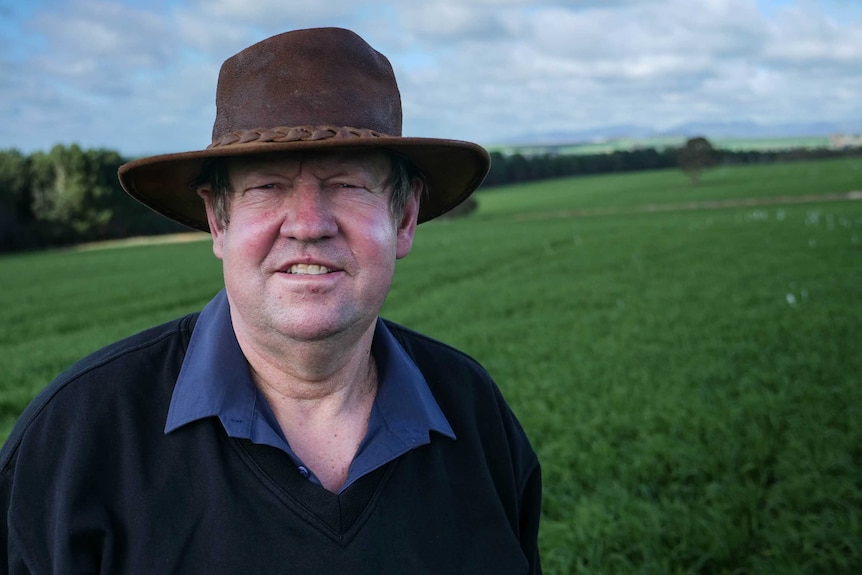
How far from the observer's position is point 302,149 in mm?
1659

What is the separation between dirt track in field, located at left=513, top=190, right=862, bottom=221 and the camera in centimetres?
4162

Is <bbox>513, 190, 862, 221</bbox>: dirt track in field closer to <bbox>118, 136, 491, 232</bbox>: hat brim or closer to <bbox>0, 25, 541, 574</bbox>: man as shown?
<bbox>118, 136, 491, 232</bbox>: hat brim

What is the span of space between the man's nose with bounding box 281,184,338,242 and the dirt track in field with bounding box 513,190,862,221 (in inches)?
1675

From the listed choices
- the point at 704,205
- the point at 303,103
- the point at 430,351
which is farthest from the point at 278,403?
the point at 704,205

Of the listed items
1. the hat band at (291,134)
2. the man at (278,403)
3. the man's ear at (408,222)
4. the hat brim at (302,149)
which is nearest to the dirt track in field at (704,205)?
the hat brim at (302,149)

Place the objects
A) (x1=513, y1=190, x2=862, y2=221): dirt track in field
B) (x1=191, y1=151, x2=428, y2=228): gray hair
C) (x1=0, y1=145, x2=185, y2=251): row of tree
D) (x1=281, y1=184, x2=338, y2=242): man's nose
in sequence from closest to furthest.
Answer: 1. (x1=281, y1=184, x2=338, y2=242): man's nose
2. (x1=191, y1=151, x2=428, y2=228): gray hair
3. (x1=513, y1=190, x2=862, y2=221): dirt track in field
4. (x1=0, y1=145, x2=185, y2=251): row of tree

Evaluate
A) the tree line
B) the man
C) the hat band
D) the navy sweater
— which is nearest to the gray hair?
the man

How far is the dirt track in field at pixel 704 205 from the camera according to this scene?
41.6 meters

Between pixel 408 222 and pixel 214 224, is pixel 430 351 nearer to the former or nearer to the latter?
pixel 408 222

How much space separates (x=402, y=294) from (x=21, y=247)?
40950 millimetres

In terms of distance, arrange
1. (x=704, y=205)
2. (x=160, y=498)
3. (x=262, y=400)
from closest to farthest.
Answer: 1. (x=160, y=498)
2. (x=262, y=400)
3. (x=704, y=205)

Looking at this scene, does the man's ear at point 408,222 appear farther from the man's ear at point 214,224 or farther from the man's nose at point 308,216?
the man's ear at point 214,224

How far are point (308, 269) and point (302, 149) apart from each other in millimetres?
269

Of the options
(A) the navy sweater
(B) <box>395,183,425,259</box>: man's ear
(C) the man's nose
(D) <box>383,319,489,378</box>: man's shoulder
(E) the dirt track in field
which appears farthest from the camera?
(E) the dirt track in field
